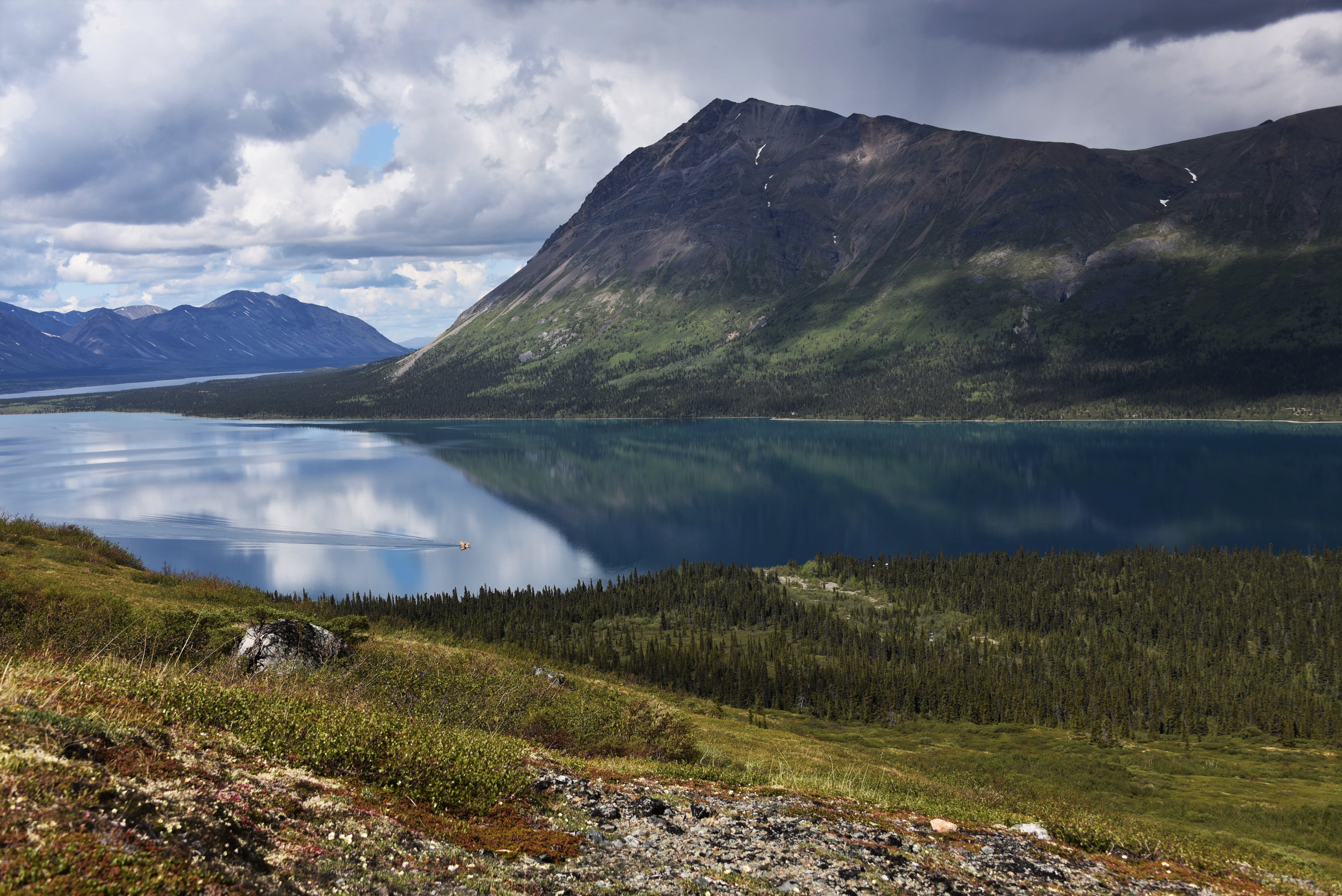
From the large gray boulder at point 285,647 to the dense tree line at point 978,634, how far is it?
2368 cm

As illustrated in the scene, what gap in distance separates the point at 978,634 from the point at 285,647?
9174 centimetres

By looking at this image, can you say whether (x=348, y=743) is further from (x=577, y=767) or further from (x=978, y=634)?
(x=978, y=634)

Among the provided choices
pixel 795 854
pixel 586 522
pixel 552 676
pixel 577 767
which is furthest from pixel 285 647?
pixel 586 522

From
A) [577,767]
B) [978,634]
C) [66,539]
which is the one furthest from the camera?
[978,634]

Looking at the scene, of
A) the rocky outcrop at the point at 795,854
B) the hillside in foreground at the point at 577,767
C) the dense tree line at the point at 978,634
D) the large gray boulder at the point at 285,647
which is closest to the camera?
the hillside in foreground at the point at 577,767

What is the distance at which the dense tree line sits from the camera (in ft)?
249

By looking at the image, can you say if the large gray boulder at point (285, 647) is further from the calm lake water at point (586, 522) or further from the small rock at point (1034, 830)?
the calm lake water at point (586, 522)

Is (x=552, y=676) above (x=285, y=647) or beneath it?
beneath

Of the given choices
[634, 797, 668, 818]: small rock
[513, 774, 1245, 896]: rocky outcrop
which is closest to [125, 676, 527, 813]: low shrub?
[513, 774, 1245, 896]: rocky outcrop

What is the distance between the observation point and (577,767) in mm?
19078

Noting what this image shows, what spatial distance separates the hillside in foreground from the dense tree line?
72cm

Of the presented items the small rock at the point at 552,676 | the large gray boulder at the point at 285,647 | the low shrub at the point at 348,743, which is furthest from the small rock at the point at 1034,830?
the large gray boulder at the point at 285,647

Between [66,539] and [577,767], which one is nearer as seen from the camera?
[577,767]

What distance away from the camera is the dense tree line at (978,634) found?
249 feet
